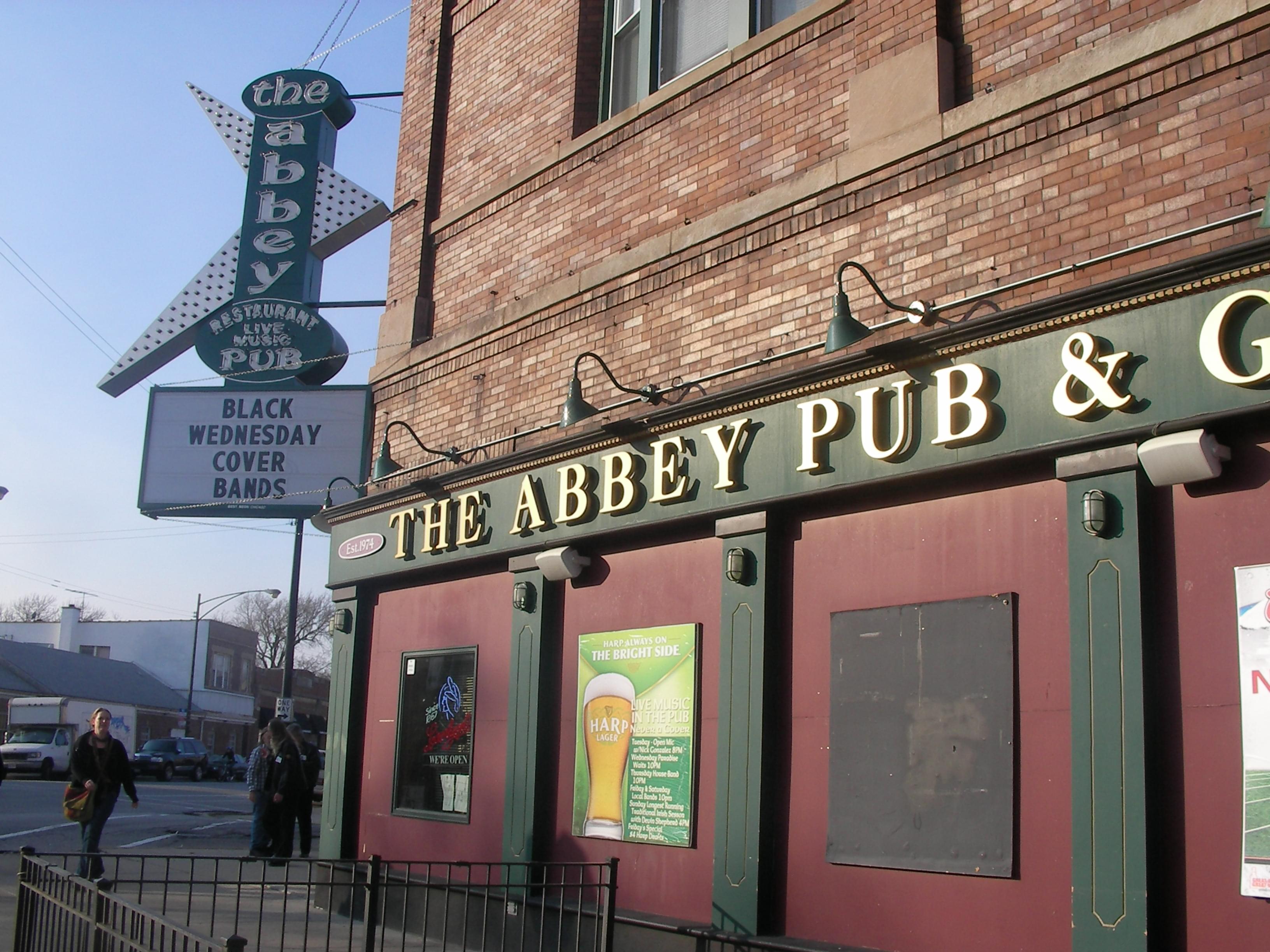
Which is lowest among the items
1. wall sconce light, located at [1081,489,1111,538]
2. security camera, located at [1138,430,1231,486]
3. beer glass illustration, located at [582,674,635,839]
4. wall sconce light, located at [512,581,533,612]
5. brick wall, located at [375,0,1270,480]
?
beer glass illustration, located at [582,674,635,839]

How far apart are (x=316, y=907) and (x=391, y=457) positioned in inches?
164

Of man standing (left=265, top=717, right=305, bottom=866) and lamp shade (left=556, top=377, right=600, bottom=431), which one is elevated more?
lamp shade (left=556, top=377, right=600, bottom=431)

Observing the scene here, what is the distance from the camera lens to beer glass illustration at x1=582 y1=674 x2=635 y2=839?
8.66 m

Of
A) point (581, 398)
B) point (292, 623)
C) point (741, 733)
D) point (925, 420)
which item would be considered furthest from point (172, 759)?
point (925, 420)

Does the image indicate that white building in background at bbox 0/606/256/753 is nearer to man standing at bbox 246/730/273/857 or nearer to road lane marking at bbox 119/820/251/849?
road lane marking at bbox 119/820/251/849

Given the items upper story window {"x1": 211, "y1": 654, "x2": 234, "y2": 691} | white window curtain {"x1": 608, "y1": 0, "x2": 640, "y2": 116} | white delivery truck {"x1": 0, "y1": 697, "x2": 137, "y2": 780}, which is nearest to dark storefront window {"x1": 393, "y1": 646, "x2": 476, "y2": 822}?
white window curtain {"x1": 608, "y1": 0, "x2": 640, "y2": 116}

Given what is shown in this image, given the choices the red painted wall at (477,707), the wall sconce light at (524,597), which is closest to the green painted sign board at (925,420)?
the wall sconce light at (524,597)

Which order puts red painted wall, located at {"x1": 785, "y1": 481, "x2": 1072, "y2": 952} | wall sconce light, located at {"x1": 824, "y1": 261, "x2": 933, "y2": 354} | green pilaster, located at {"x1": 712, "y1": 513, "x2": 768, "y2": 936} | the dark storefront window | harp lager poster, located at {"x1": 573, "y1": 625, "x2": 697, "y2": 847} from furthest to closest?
the dark storefront window, harp lager poster, located at {"x1": 573, "y1": 625, "x2": 697, "y2": 847}, green pilaster, located at {"x1": 712, "y1": 513, "x2": 768, "y2": 936}, wall sconce light, located at {"x1": 824, "y1": 261, "x2": 933, "y2": 354}, red painted wall, located at {"x1": 785, "y1": 481, "x2": 1072, "y2": 952}

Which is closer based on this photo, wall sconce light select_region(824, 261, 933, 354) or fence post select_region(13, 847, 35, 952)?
fence post select_region(13, 847, 35, 952)

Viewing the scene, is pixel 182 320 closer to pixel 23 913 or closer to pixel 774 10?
pixel 774 10

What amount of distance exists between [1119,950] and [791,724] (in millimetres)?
2375

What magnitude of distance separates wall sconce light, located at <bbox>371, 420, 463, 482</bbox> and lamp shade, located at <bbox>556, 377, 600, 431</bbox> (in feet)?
5.51

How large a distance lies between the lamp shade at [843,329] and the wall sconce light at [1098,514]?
1.74 m

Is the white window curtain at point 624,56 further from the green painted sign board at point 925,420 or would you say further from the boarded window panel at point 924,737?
the boarded window panel at point 924,737
